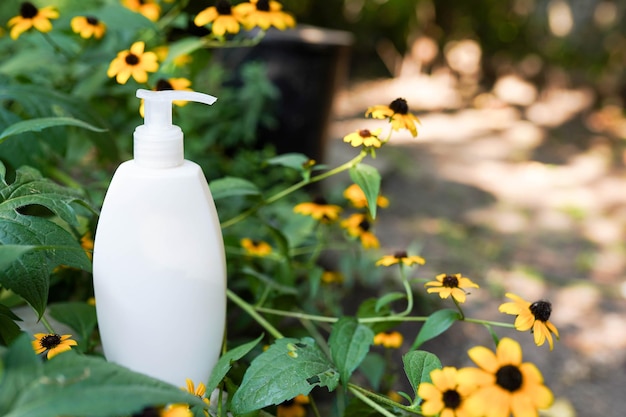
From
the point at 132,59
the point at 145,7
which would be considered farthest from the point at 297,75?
the point at 132,59

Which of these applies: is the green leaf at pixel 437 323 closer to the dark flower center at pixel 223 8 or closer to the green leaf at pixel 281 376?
the green leaf at pixel 281 376

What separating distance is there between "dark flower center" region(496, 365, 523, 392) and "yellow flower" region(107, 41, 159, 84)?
58 cm

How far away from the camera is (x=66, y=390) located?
42 centimetres

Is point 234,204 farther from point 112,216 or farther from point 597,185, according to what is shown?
point 597,185

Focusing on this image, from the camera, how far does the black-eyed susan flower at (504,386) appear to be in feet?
1.51

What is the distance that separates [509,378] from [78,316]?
0.50 meters

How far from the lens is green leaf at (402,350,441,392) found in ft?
1.95

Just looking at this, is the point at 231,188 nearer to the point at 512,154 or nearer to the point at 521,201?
the point at 521,201

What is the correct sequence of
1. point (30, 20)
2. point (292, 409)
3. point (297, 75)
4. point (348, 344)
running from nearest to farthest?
point (348, 344) < point (292, 409) < point (30, 20) < point (297, 75)

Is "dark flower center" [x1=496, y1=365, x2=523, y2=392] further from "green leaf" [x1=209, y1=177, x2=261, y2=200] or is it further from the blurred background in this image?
the blurred background

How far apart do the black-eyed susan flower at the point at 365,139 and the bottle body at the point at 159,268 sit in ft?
0.68

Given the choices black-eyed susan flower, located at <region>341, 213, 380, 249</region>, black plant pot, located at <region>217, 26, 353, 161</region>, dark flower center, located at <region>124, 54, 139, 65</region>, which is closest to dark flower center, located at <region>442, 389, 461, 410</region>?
black-eyed susan flower, located at <region>341, 213, 380, 249</region>

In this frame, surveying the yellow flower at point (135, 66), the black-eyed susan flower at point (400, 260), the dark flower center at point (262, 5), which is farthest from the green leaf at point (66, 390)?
the dark flower center at point (262, 5)

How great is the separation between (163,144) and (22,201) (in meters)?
0.16
